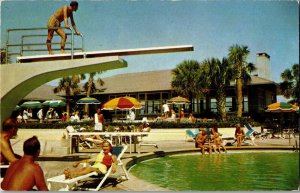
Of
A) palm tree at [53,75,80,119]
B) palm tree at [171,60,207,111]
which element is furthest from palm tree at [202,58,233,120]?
palm tree at [53,75,80,119]

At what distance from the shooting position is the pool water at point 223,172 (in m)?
8.48

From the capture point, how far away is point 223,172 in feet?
33.0

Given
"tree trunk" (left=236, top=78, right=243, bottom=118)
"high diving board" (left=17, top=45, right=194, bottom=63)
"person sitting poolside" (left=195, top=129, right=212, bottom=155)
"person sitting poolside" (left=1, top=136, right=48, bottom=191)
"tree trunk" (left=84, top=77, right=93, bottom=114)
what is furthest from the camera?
"tree trunk" (left=84, top=77, right=93, bottom=114)

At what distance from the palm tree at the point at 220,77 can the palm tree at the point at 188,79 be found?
3.09 ft

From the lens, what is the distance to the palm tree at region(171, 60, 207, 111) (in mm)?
29641

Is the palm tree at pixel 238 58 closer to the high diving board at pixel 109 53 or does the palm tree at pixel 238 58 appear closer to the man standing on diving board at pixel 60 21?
the high diving board at pixel 109 53

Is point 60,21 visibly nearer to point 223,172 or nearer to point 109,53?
point 109,53

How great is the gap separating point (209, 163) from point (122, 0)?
5.77 meters

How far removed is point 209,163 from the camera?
1170 cm

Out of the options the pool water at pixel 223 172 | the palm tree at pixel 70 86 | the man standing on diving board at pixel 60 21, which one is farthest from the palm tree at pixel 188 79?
the man standing on diving board at pixel 60 21

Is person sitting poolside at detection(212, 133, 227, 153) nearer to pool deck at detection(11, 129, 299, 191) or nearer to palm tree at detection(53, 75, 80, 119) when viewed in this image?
pool deck at detection(11, 129, 299, 191)

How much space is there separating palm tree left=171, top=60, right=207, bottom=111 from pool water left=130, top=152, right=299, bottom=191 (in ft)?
53.0

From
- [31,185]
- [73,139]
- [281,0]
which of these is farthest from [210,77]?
[31,185]

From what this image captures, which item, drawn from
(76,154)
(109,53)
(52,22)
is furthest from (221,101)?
(52,22)
